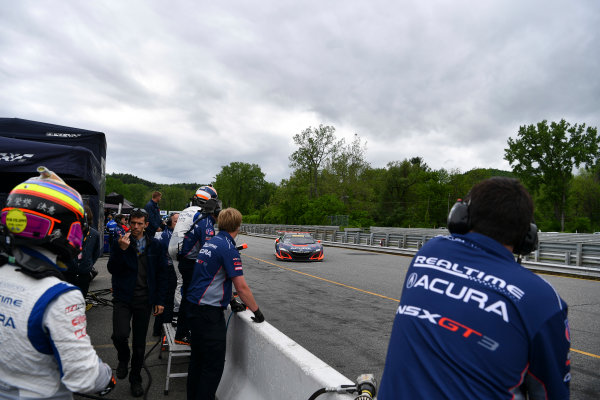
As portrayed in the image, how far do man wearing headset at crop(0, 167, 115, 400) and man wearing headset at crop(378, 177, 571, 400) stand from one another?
49.9 inches

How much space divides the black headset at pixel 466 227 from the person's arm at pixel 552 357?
375mm

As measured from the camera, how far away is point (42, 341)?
157 cm

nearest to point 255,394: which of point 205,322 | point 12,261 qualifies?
point 205,322

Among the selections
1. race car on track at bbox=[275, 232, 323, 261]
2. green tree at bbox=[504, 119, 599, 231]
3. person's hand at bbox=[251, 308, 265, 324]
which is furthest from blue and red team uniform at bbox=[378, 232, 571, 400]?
green tree at bbox=[504, 119, 599, 231]

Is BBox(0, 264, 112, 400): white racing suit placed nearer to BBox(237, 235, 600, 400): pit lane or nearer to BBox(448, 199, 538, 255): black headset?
BBox(448, 199, 538, 255): black headset

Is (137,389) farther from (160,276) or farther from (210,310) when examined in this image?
(210,310)

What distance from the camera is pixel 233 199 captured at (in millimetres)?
99812

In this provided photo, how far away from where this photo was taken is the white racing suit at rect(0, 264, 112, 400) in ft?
5.11

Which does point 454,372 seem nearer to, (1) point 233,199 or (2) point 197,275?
(2) point 197,275

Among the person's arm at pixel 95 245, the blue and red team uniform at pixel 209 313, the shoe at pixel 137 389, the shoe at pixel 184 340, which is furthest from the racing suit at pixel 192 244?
the person's arm at pixel 95 245

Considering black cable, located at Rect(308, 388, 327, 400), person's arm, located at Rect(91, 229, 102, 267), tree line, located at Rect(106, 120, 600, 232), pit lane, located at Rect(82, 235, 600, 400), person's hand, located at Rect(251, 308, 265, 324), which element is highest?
tree line, located at Rect(106, 120, 600, 232)

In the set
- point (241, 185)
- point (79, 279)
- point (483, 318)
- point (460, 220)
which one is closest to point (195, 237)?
point (79, 279)

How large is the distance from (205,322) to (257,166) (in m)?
102

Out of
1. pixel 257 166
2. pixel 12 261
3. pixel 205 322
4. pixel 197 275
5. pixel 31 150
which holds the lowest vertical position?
pixel 205 322
